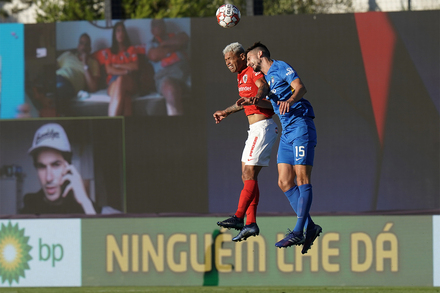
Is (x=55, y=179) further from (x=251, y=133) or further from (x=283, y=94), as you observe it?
(x=283, y=94)

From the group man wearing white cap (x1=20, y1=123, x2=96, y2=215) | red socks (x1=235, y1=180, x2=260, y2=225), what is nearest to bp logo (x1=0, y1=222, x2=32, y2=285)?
man wearing white cap (x1=20, y1=123, x2=96, y2=215)

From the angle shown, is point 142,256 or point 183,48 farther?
point 183,48

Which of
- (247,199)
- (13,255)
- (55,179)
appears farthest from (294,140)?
(55,179)

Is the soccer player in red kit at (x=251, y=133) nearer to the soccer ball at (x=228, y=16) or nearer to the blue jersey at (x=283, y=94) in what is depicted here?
the blue jersey at (x=283, y=94)

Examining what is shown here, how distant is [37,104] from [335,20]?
7.28 metres

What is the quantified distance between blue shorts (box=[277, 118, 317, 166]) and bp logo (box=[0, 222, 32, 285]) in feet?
22.7

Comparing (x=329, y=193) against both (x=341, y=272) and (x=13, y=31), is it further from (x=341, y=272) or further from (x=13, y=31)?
(x=13, y=31)

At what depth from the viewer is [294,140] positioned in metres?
7.67

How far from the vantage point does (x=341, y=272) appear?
39.8ft

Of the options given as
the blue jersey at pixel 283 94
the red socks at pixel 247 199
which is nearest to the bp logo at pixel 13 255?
the red socks at pixel 247 199

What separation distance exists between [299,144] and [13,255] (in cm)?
736

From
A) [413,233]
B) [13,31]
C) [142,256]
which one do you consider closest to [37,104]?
[13,31]

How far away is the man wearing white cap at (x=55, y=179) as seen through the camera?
588 inches

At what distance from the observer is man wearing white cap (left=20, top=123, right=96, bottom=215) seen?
14.9 meters
